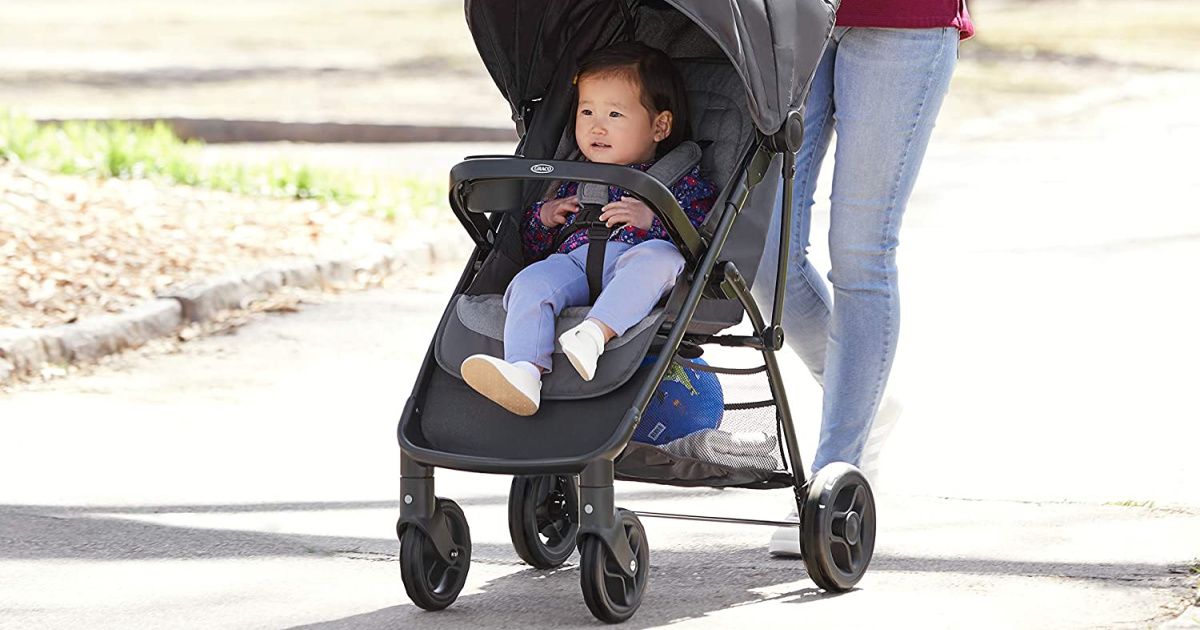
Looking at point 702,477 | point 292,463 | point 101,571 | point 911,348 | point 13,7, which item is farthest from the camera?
point 13,7

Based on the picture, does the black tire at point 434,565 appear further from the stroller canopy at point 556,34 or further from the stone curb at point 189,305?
the stone curb at point 189,305

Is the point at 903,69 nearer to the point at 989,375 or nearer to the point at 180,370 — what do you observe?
the point at 989,375

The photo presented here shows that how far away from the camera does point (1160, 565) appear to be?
4.05 m

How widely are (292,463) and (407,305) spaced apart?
102 inches

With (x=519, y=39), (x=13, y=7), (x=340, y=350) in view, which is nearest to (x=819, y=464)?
(x=519, y=39)

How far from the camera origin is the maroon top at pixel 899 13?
408 centimetres

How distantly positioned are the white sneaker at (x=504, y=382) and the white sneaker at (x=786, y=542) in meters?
0.91

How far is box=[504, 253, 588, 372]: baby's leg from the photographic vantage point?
3689 millimetres

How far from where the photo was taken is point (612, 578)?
365cm

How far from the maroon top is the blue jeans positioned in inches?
1.1

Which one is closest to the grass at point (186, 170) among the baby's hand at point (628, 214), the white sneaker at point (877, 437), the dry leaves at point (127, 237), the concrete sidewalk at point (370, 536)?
the dry leaves at point (127, 237)

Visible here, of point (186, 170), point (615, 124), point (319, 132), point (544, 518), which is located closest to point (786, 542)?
point (544, 518)

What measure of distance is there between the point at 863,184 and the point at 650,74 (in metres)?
0.59

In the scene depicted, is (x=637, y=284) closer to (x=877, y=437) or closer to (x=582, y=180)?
(x=582, y=180)
